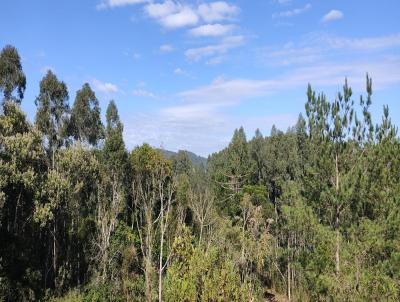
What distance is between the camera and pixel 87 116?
130 feet

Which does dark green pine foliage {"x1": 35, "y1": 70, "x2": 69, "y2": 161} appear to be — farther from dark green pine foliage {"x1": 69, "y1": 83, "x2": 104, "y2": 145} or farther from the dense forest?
dark green pine foliage {"x1": 69, "y1": 83, "x2": 104, "y2": 145}

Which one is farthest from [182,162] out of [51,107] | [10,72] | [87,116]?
[10,72]

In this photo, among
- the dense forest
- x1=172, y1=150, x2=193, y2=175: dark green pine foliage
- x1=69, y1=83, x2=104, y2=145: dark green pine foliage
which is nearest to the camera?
the dense forest

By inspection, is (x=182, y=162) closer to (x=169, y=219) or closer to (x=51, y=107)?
(x=51, y=107)

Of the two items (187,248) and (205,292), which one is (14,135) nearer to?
(187,248)

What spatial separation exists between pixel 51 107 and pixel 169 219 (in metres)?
14.6

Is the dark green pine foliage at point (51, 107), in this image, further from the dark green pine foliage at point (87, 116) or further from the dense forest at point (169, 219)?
the dark green pine foliage at point (87, 116)

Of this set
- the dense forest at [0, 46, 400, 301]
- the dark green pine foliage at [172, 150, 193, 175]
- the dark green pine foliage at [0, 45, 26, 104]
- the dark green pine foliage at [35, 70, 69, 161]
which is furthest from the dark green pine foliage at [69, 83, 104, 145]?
the dark green pine foliage at [172, 150, 193, 175]

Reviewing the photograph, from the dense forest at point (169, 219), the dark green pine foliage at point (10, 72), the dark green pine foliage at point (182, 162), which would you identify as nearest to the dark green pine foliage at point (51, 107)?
the dense forest at point (169, 219)

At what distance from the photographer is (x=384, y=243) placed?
10992 millimetres

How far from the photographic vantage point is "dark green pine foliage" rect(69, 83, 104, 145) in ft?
128

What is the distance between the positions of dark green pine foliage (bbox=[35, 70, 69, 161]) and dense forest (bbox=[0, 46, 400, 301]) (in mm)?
97

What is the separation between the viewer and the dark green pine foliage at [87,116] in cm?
3897

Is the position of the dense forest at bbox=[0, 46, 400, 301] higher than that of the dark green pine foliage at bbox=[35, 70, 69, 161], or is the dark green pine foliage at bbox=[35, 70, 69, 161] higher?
the dark green pine foliage at bbox=[35, 70, 69, 161]
